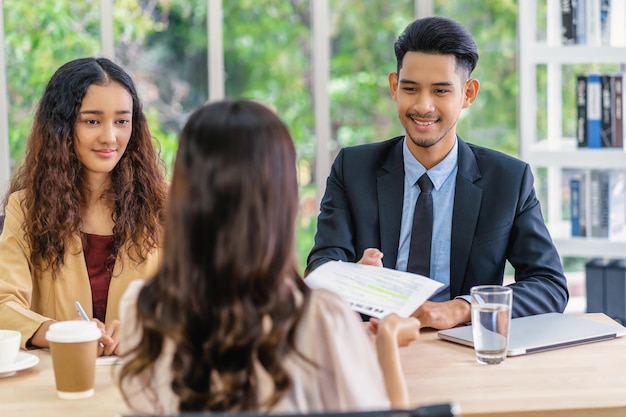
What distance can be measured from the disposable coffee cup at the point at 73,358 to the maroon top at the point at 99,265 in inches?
25.9

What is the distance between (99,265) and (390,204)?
75 cm

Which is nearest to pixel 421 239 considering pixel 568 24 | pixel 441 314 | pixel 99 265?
pixel 441 314

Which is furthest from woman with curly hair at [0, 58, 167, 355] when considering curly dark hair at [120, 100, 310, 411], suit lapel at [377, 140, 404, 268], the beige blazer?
curly dark hair at [120, 100, 310, 411]

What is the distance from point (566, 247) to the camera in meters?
3.38

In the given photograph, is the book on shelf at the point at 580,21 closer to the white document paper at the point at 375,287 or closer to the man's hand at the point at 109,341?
the white document paper at the point at 375,287

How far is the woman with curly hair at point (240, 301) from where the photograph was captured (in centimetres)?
117

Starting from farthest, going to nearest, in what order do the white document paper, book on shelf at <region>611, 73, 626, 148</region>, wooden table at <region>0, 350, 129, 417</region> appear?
book on shelf at <region>611, 73, 626, 148</region>
the white document paper
wooden table at <region>0, 350, 129, 417</region>

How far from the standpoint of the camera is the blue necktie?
230 cm

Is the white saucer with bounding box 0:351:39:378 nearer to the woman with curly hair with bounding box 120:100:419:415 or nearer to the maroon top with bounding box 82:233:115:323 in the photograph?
the maroon top with bounding box 82:233:115:323

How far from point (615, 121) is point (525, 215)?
117cm

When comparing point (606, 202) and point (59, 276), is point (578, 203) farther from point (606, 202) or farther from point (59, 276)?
point (59, 276)

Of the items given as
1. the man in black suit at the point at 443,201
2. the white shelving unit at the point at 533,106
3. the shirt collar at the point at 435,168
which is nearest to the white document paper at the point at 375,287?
the man in black suit at the point at 443,201

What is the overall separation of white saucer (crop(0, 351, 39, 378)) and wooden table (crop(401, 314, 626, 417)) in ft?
2.38

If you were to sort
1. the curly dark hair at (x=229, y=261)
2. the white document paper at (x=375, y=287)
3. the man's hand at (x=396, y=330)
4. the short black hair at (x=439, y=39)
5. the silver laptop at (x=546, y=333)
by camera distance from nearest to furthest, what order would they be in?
the curly dark hair at (x=229, y=261) → the man's hand at (x=396, y=330) → the white document paper at (x=375, y=287) → the silver laptop at (x=546, y=333) → the short black hair at (x=439, y=39)
